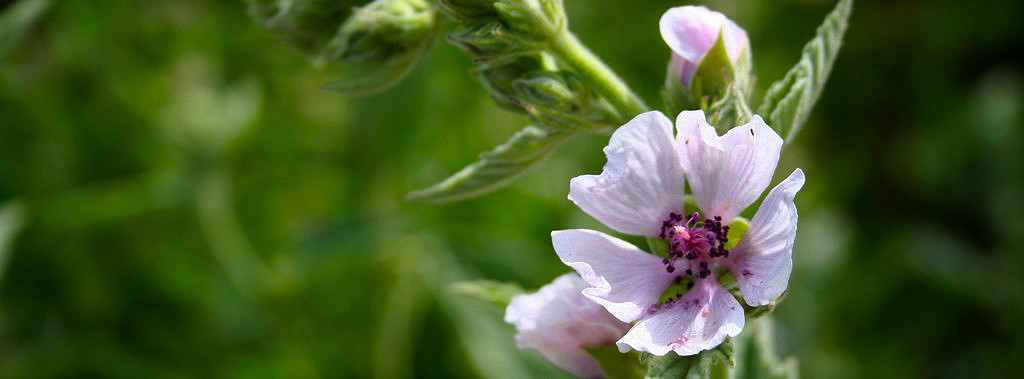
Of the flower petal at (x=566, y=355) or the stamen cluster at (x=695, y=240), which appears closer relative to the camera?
the stamen cluster at (x=695, y=240)

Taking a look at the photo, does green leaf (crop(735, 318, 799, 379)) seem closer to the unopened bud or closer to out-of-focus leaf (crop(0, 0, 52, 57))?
the unopened bud

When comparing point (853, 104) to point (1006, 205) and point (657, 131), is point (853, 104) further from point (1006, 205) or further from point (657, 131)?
point (657, 131)

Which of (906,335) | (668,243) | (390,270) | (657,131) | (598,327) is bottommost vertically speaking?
(906,335)

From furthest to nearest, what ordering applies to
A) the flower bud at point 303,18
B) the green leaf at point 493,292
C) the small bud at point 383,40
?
the flower bud at point 303,18, the small bud at point 383,40, the green leaf at point 493,292

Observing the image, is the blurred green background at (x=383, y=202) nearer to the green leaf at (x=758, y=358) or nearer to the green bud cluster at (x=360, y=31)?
the green leaf at (x=758, y=358)

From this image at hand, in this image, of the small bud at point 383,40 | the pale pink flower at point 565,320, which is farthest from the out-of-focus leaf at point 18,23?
the pale pink flower at point 565,320

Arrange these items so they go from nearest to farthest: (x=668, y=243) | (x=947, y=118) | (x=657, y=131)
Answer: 1. (x=657, y=131)
2. (x=668, y=243)
3. (x=947, y=118)

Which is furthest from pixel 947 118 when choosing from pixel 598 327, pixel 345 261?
pixel 598 327
